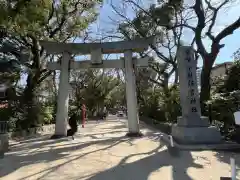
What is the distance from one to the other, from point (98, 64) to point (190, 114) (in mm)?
5908

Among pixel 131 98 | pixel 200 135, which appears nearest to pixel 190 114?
pixel 200 135

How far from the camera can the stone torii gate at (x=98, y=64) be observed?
13.6 meters

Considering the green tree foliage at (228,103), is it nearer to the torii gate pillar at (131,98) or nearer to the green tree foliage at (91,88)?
the torii gate pillar at (131,98)

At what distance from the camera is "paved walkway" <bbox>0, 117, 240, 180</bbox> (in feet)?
20.7

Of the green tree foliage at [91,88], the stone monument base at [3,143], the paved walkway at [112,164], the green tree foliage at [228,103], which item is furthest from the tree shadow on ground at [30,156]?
the green tree foliage at [91,88]

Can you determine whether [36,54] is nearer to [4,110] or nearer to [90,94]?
[4,110]

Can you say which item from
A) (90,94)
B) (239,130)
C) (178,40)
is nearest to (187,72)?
(239,130)

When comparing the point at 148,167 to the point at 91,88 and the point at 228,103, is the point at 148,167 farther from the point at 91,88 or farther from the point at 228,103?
the point at 91,88

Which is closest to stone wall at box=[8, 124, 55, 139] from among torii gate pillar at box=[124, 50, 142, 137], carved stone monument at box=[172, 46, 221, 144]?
torii gate pillar at box=[124, 50, 142, 137]

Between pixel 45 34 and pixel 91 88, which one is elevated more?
pixel 45 34

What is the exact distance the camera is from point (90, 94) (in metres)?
36.3

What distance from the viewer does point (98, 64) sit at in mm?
14250

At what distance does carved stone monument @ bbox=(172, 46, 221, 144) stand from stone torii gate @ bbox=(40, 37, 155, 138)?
313cm

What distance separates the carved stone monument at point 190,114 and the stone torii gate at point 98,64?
10.3 ft
